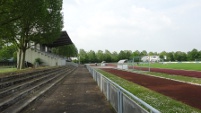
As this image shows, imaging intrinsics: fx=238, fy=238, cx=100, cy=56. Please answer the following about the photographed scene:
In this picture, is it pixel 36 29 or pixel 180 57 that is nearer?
pixel 36 29

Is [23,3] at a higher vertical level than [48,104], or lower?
higher

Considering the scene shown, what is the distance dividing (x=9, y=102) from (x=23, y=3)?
914 centimetres

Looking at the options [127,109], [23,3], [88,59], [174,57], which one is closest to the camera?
[127,109]

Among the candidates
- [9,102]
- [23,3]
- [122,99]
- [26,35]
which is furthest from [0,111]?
[26,35]

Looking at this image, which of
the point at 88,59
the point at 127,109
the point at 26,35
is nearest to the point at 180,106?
the point at 127,109

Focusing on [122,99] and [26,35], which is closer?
[122,99]

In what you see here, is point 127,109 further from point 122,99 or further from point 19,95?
point 19,95

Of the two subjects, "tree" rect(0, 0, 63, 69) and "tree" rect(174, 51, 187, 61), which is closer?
"tree" rect(0, 0, 63, 69)

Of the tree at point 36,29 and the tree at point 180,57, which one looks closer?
the tree at point 36,29

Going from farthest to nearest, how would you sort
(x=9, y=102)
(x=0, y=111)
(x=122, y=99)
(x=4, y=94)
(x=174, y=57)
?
1. (x=174, y=57)
2. (x=4, y=94)
3. (x=9, y=102)
4. (x=0, y=111)
5. (x=122, y=99)

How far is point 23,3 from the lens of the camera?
53.5 feet

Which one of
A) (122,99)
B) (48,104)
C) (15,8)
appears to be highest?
(15,8)

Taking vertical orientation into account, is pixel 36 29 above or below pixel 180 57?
above

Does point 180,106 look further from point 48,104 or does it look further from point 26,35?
point 26,35
